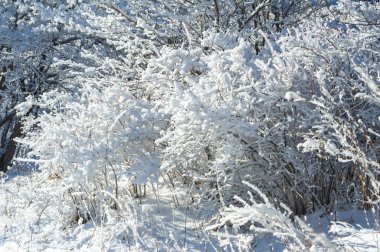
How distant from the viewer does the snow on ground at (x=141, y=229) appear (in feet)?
10.9

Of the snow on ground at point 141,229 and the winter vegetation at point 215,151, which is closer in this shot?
the snow on ground at point 141,229

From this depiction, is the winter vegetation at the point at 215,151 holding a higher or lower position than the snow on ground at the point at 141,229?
higher

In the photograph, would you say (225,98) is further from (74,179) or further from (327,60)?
(74,179)

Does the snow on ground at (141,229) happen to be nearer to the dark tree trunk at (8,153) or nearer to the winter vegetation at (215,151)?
the winter vegetation at (215,151)

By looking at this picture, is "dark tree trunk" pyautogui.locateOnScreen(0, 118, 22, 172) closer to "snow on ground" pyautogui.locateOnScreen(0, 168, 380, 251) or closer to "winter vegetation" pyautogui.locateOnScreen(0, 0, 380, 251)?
"winter vegetation" pyautogui.locateOnScreen(0, 0, 380, 251)

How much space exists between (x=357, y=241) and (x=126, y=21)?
4.58 metres

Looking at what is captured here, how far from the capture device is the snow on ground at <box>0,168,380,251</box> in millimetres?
3321

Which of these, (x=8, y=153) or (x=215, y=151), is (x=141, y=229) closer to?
(x=215, y=151)

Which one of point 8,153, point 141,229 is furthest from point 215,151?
point 8,153

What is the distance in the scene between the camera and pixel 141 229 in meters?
3.92

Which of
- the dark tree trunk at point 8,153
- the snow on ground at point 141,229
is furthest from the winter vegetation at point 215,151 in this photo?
the dark tree trunk at point 8,153

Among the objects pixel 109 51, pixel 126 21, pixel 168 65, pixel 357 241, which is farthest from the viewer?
pixel 109 51

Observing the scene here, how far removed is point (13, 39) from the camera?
1039cm

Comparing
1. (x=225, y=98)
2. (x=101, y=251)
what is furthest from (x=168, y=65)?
(x=101, y=251)
